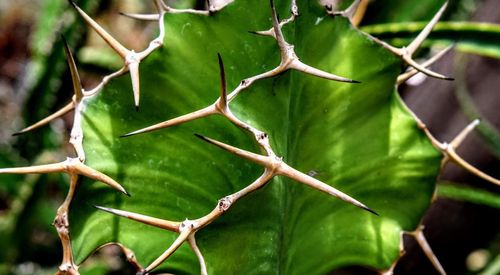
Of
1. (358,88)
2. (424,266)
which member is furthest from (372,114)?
(424,266)

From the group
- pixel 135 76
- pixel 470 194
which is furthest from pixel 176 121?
pixel 470 194

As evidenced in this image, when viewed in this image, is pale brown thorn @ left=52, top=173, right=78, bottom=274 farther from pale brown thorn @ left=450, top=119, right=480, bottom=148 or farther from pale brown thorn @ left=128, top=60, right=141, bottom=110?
pale brown thorn @ left=450, top=119, right=480, bottom=148

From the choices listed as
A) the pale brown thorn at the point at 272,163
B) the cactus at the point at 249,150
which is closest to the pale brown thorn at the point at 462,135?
the cactus at the point at 249,150

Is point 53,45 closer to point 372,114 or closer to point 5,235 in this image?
point 5,235

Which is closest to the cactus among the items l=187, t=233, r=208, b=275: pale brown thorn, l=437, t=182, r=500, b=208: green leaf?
l=187, t=233, r=208, b=275: pale brown thorn

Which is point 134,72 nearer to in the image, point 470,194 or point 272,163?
point 272,163
